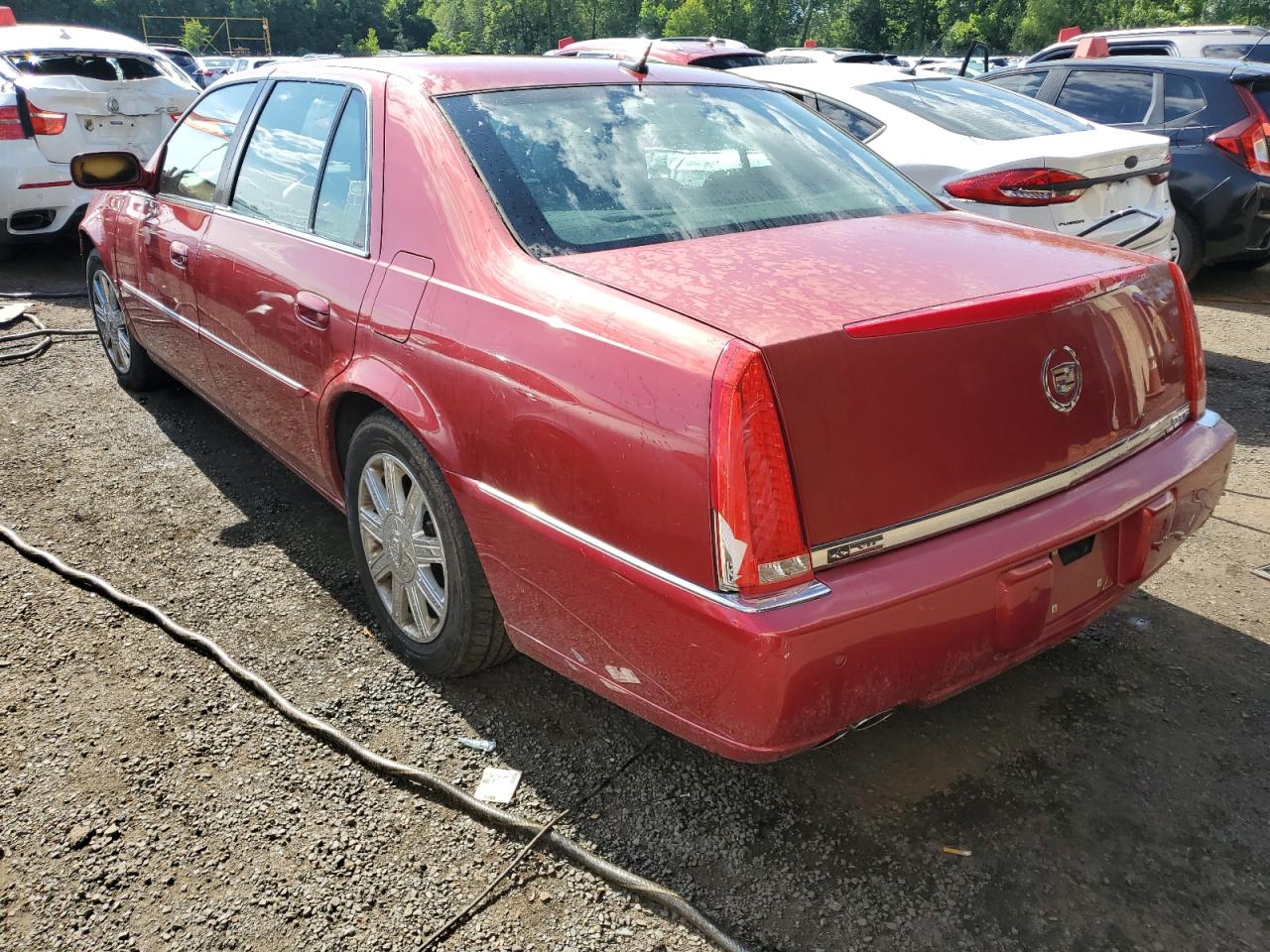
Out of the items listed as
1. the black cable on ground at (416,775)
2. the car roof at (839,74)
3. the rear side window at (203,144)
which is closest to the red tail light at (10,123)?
the rear side window at (203,144)

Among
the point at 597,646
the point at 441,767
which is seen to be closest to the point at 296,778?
the point at 441,767

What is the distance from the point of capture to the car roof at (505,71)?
9.05 feet

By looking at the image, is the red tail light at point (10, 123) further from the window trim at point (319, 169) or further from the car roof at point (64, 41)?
the window trim at point (319, 169)

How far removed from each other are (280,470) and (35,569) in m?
1.05

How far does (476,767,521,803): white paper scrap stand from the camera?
234cm

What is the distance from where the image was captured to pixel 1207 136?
671 cm

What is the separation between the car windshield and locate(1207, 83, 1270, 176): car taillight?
4898 mm

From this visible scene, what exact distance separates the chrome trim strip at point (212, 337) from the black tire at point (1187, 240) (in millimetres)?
6148

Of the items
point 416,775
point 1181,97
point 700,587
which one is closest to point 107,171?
point 416,775

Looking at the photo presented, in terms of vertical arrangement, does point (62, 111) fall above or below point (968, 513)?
above

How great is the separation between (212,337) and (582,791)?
7.26 ft

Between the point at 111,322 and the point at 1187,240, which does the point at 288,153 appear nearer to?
the point at 111,322

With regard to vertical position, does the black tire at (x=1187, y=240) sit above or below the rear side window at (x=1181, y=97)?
below

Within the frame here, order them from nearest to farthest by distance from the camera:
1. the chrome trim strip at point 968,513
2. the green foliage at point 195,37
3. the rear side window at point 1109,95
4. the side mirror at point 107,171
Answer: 1. the chrome trim strip at point 968,513
2. the side mirror at point 107,171
3. the rear side window at point 1109,95
4. the green foliage at point 195,37
